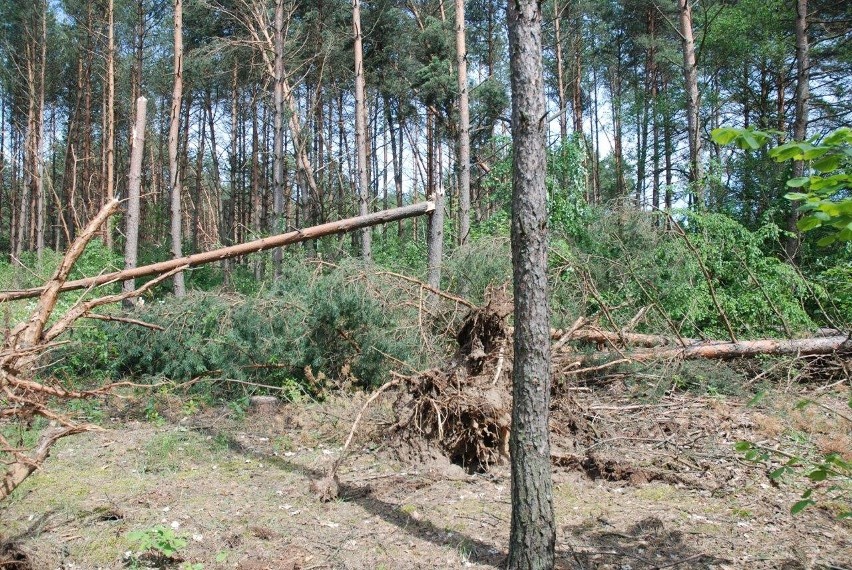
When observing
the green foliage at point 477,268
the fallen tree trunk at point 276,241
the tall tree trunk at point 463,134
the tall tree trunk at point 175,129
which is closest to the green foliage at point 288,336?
the fallen tree trunk at point 276,241

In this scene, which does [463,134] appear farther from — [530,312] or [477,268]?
[530,312]

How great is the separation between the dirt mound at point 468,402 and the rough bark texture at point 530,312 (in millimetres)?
1866

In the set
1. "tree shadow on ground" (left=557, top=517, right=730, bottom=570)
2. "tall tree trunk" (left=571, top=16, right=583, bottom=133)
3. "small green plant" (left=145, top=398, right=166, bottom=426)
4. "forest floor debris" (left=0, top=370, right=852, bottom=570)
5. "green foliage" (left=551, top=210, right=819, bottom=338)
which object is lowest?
"tree shadow on ground" (left=557, top=517, right=730, bottom=570)

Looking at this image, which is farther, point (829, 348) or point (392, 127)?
point (392, 127)

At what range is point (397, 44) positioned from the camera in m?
21.9

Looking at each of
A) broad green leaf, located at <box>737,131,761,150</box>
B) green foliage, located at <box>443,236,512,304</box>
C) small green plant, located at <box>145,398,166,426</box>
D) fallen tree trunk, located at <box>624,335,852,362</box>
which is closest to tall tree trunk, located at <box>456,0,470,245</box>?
green foliage, located at <box>443,236,512,304</box>

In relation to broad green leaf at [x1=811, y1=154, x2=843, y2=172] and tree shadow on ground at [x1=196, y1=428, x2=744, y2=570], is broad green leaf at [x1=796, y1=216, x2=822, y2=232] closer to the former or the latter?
broad green leaf at [x1=811, y1=154, x2=843, y2=172]

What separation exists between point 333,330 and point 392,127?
2016cm

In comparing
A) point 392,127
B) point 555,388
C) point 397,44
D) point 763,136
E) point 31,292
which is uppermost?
point 397,44

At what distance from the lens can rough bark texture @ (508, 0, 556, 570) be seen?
3402mm

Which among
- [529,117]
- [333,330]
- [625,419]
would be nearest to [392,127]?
[333,330]

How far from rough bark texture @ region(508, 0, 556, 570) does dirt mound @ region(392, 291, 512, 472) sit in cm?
187

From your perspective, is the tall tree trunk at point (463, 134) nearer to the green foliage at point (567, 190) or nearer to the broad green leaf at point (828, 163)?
the green foliage at point (567, 190)

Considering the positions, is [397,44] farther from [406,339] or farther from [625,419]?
[625,419]
